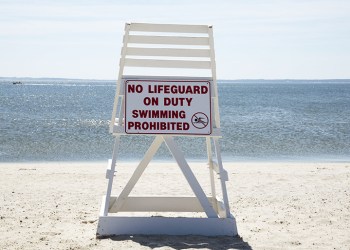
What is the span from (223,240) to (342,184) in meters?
6.54

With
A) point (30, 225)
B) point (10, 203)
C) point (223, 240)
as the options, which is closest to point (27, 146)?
point (10, 203)

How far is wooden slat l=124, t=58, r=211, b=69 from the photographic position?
7348mm

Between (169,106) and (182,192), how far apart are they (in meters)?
4.81

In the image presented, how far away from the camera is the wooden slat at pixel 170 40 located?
733 cm

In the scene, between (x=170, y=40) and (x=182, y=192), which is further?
(x=182, y=192)

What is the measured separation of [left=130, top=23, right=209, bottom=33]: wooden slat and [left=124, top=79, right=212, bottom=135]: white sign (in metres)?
0.66

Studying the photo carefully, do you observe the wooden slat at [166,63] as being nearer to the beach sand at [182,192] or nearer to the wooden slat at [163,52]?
the wooden slat at [163,52]

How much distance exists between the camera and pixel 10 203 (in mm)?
9930

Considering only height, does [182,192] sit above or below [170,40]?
below

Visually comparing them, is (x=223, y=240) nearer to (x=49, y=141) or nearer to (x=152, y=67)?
(x=152, y=67)

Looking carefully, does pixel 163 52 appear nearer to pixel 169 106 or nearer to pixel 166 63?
pixel 166 63

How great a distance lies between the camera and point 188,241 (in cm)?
703

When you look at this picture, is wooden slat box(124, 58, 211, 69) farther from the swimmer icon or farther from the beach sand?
the beach sand

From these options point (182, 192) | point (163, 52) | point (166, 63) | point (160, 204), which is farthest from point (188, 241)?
point (182, 192)
